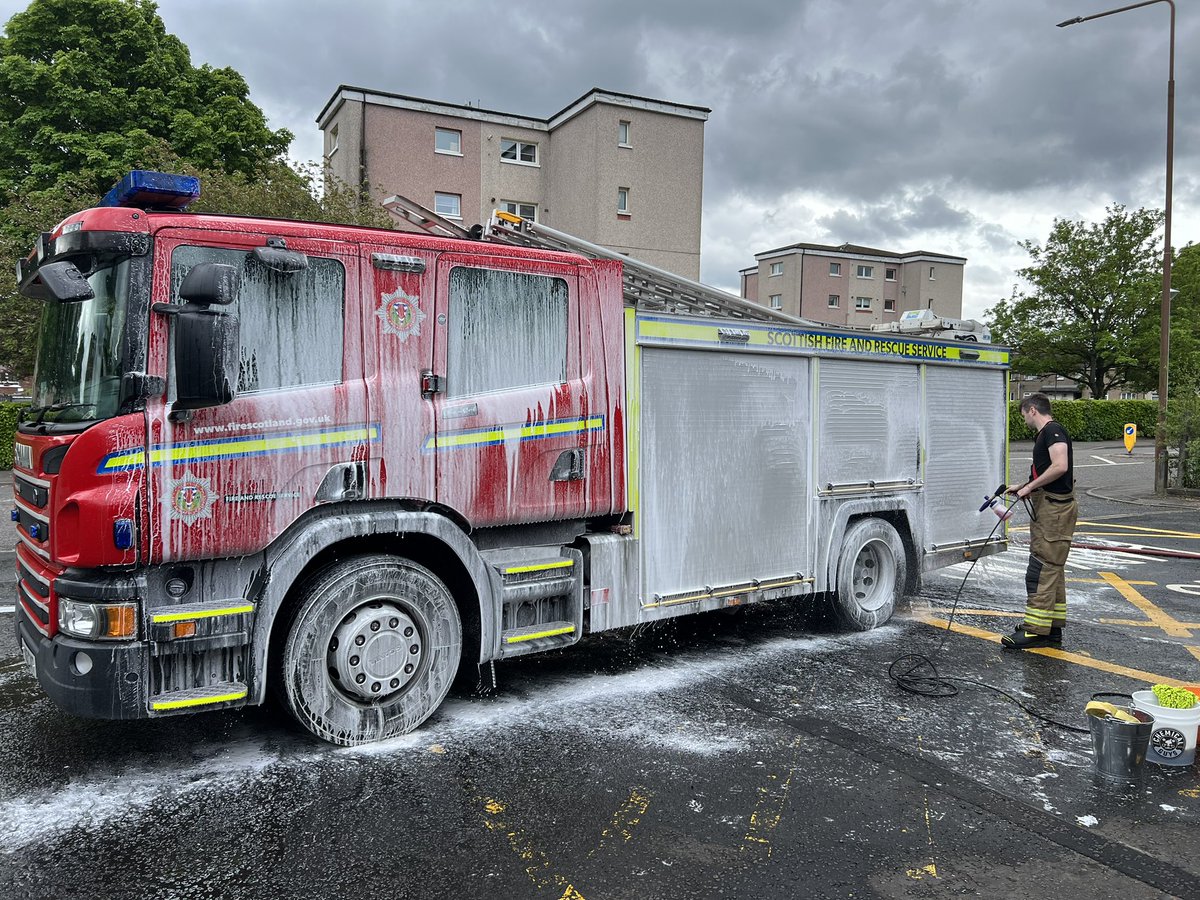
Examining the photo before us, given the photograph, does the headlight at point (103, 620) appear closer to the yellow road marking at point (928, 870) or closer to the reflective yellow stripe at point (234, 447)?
the reflective yellow stripe at point (234, 447)

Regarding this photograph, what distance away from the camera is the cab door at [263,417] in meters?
4.02

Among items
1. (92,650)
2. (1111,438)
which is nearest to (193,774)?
(92,650)

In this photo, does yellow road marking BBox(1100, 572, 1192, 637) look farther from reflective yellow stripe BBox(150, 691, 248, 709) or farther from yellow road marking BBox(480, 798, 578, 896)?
reflective yellow stripe BBox(150, 691, 248, 709)

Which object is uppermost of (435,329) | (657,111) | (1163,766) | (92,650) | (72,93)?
(657,111)

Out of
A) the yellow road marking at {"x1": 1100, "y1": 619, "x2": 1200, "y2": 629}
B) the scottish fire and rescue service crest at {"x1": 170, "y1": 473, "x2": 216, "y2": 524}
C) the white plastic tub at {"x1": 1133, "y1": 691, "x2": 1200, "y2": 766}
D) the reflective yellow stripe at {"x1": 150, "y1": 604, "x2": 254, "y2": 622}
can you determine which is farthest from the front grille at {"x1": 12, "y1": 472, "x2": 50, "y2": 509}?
the yellow road marking at {"x1": 1100, "y1": 619, "x2": 1200, "y2": 629}

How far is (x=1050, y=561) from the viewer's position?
6750 millimetres

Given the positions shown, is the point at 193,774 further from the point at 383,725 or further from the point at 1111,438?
the point at 1111,438

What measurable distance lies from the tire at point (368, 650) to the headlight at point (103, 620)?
2.38 ft

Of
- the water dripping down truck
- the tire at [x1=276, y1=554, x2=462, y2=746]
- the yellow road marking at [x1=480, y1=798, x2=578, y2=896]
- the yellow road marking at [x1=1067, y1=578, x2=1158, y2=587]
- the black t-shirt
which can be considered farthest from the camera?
the yellow road marking at [x1=1067, y1=578, x2=1158, y2=587]

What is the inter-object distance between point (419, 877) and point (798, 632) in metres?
4.45

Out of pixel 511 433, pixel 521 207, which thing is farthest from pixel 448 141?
pixel 511 433

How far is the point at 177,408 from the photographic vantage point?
400cm

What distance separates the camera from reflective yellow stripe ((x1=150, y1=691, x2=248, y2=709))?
4039 millimetres

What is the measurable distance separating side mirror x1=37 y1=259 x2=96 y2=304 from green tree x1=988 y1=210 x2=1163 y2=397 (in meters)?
49.5
